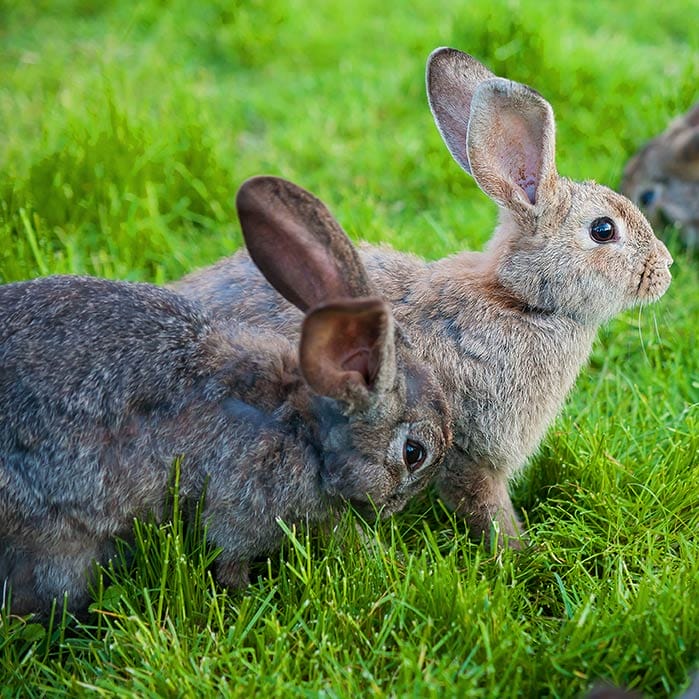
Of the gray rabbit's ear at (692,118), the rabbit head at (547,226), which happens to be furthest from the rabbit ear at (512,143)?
the gray rabbit's ear at (692,118)

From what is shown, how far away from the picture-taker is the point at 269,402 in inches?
145

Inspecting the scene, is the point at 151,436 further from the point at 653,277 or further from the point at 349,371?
the point at 653,277

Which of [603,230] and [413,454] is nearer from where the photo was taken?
[413,454]

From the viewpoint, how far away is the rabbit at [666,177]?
639 cm

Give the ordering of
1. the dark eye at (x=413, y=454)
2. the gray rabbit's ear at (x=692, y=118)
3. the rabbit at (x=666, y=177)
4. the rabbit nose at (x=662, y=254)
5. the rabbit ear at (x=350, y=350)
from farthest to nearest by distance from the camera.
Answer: the gray rabbit's ear at (x=692, y=118) < the rabbit at (x=666, y=177) < the rabbit nose at (x=662, y=254) < the dark eye at (x=413, y=454) < the rabbit ear at (x=350, y=350)

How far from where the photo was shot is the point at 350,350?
11.1ft

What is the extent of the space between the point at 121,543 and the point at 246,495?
452 mm

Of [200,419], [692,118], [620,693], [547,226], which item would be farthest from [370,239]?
[620,693]

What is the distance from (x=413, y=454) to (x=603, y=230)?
1193mm

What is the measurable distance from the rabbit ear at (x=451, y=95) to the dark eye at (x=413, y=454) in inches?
52.0

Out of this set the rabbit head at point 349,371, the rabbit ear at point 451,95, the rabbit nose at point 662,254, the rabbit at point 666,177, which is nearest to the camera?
the rabbit head at point 349,371

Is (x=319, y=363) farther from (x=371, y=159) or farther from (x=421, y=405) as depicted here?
(x=371, y=159)

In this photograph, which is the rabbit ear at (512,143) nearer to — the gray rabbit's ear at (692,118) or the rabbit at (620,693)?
the rabbit at (620,693)

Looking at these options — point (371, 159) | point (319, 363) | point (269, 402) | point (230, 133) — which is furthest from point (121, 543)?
point (230, 133)
